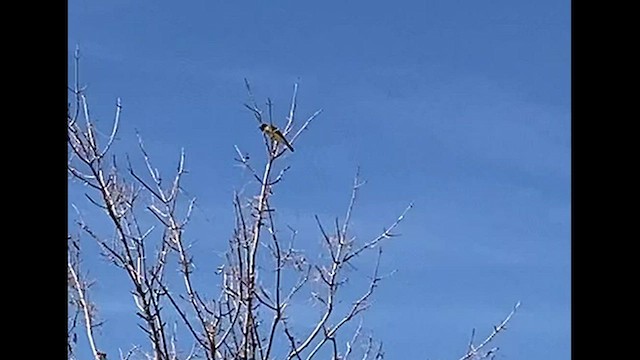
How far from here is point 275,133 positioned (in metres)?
2.35

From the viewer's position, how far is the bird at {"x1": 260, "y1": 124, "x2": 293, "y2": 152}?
235 centimetres

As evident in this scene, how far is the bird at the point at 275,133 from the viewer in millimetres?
2348
